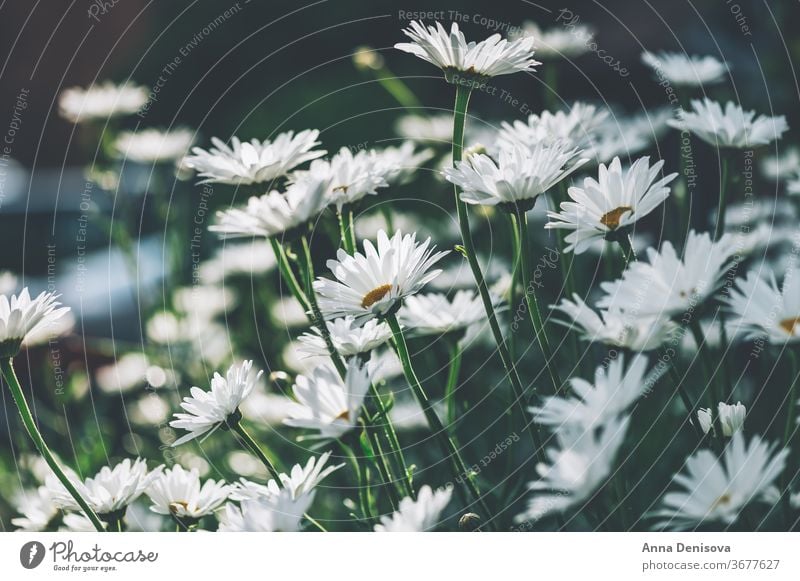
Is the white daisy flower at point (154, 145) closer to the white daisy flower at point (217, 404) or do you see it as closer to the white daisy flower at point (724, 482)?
the white daisy flower at point (217, 404)

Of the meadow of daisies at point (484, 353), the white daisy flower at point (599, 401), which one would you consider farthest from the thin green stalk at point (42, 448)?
the white daisy flower at point (599, 401)

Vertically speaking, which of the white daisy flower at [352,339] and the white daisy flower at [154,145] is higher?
the white daisy flower at [154,145]

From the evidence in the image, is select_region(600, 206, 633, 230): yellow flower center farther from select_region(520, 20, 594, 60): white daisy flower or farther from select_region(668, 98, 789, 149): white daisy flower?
select_region(520, 20, 594, 60): white daisy flower

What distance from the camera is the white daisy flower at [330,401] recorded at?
11.6 inches

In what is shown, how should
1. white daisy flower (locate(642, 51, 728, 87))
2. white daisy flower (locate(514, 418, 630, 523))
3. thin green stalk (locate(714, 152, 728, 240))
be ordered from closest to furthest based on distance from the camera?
1. white daisy flower (locate(514, 418, 630, 523))
2. thin green stalk (locate(714, 152, 728, 240))
3. white daisy flower (locate(642, 51, 728, 87))

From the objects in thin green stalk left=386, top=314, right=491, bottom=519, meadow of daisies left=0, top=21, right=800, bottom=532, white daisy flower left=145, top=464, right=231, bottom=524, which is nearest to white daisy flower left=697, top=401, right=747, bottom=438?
meadow of daisies left=0, top=21, right=800, bottom=532

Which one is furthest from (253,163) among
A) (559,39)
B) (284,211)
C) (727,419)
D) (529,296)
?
(559,39)

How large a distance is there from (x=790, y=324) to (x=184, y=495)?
A: 1.00 feet

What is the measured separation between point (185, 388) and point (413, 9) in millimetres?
422

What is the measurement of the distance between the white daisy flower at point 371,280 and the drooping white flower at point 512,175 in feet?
0.11

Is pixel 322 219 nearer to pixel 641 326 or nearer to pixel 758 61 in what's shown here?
pixel 641 326

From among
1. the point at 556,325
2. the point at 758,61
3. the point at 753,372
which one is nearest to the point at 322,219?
the point at 556,325

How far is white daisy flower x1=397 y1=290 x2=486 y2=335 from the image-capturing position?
0.41 m
